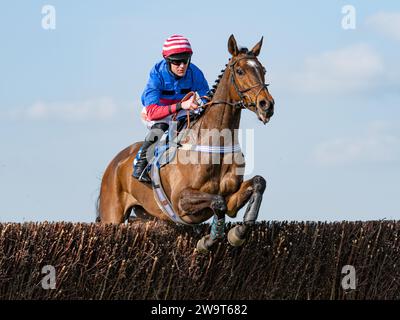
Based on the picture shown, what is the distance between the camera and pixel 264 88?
968 centimetres

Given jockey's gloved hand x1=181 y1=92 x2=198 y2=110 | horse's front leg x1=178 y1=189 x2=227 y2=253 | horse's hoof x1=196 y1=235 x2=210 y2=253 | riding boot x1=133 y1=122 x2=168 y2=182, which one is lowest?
horse's hoof x1=196 y1=235 x2=210 y2=253

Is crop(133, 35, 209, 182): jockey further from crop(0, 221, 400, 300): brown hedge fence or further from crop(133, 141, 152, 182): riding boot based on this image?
crop(0, 221, 400, 300): brown hedge fence

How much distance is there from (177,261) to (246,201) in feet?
5.42

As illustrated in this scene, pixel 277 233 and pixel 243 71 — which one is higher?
pixel 243 71

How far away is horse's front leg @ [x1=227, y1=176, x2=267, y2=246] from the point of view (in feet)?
32.3

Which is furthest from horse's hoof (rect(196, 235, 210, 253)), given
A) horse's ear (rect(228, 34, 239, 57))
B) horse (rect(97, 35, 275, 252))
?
horse's ear (rect(228, 34, 239, 57))

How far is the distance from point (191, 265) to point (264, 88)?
2.62 meters

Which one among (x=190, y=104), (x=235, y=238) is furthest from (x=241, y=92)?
(x=235, y=238)

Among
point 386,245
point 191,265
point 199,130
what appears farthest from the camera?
point 386,245

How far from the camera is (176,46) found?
10.7 metres
